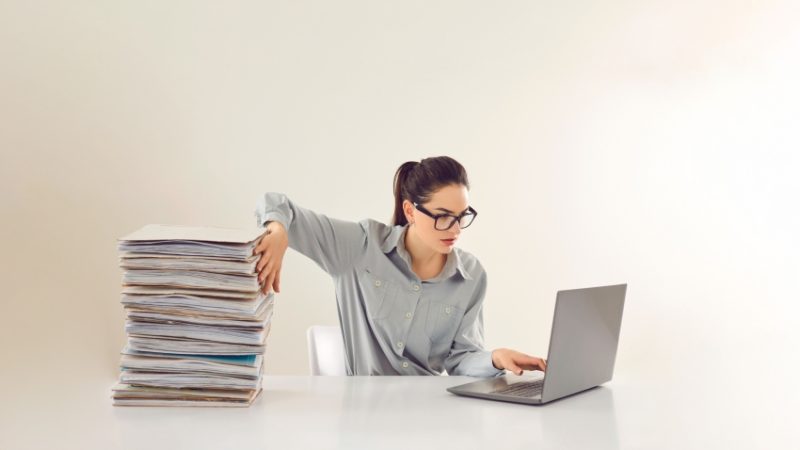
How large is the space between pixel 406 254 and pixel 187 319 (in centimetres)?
96

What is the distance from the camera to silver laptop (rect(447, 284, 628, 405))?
185 centimetres

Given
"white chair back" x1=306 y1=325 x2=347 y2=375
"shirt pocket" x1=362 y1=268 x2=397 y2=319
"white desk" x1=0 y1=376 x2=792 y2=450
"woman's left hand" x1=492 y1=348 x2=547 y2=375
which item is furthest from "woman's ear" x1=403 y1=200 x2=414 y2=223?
"white desk" x1=0 y1=376 x2=792 y2=450

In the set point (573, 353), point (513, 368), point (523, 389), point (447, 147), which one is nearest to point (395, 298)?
point (513, 368)

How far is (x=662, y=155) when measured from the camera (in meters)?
4.40

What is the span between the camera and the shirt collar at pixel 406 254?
256 cm

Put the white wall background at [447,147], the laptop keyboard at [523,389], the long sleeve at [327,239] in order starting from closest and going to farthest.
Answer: the laptop keyboard at [523,389] < the long sleeve at [327,239] < the white wall background at [447,147]

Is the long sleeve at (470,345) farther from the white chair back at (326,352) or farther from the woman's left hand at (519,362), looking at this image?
the white chair back at (326,352)

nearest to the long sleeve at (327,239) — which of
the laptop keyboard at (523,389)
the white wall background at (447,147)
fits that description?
the laptop keyboard at (523,389)

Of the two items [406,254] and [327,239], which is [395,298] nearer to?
[406,254]

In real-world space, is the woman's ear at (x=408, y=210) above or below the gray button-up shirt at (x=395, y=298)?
above

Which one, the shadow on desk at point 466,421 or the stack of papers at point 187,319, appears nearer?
the shadow on desk at point 466,421

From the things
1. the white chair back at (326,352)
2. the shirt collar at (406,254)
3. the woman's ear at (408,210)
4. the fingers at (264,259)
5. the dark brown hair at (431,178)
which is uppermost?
the dark brown hair at (431,178)

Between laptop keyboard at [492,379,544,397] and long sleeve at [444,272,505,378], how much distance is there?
0.76 ft

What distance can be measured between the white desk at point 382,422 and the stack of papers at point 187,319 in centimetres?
6
